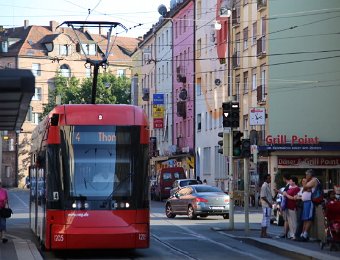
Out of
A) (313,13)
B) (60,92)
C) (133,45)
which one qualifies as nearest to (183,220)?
(313,13)

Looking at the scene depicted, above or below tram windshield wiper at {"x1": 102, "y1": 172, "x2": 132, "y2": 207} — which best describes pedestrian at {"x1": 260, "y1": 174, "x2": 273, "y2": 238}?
below

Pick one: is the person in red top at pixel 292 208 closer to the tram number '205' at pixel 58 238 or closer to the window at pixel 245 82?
the tram number '205' at pixel 58 238

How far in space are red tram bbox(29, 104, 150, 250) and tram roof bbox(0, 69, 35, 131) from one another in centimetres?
115

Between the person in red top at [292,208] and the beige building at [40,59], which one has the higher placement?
the beige building at [40,59]

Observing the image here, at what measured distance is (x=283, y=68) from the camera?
184 feet

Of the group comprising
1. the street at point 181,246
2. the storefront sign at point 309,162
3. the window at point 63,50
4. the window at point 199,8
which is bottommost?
the street at point 181,246

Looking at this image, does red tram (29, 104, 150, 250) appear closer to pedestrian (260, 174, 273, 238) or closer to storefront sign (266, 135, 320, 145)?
pedestrian (260, 174, 273, 238)

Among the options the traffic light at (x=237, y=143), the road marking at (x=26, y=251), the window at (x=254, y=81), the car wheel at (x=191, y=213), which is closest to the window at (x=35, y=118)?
the window at (x=254, y=81)

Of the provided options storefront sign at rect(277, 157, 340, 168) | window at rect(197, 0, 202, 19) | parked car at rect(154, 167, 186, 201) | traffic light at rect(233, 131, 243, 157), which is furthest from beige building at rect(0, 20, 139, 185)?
traffic light at rect(233, 131, 243, 157)

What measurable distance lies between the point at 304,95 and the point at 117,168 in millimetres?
37533

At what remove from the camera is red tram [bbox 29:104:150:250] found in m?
19.4

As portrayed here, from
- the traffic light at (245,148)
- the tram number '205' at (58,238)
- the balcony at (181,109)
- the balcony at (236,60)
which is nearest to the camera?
the tram number '205' at (58,238)

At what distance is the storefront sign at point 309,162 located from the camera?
55.6 metres

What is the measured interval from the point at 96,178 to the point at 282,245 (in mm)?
5706
